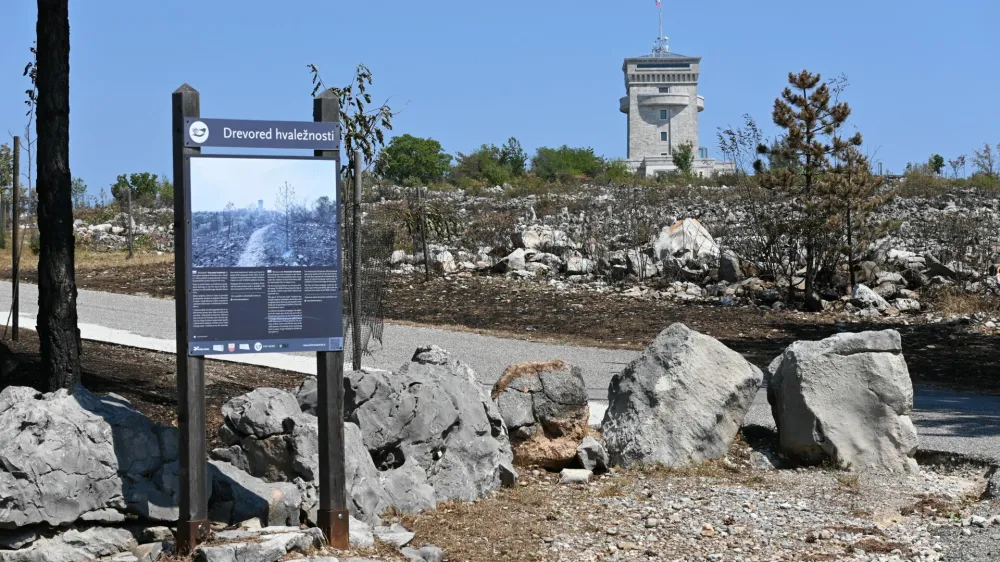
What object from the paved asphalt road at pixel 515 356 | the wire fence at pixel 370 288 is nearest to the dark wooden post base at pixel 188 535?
the paved asphalt road at pixel 515 356

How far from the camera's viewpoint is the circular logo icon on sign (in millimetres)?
5363

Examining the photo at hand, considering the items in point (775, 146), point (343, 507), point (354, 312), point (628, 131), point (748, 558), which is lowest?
point (748, 558)

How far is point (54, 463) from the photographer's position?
5.38m

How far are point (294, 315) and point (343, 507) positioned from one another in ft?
3.45

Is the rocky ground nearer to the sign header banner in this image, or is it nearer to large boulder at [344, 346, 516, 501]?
large boulder at [344, 346, 516, 501]

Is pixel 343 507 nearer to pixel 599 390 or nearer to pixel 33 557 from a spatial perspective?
pixel 33 557

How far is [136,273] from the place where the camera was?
24094mm

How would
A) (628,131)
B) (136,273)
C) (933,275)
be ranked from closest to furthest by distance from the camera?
(933,275) < (136,273) < (628,131)

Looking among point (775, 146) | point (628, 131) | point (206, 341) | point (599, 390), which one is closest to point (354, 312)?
point (599, 390)

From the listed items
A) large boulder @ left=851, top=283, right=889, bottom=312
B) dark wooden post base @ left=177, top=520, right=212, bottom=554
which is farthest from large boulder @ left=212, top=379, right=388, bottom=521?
large boulder @ left=851, top=283, right=889, bottom=312

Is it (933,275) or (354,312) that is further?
(933,275)

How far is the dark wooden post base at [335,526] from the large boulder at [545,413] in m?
2.80

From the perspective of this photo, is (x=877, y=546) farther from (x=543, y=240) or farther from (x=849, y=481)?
(x=543, y=240)

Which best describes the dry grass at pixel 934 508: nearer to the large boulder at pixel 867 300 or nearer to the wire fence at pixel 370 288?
the wire fence at pixel 370 288
